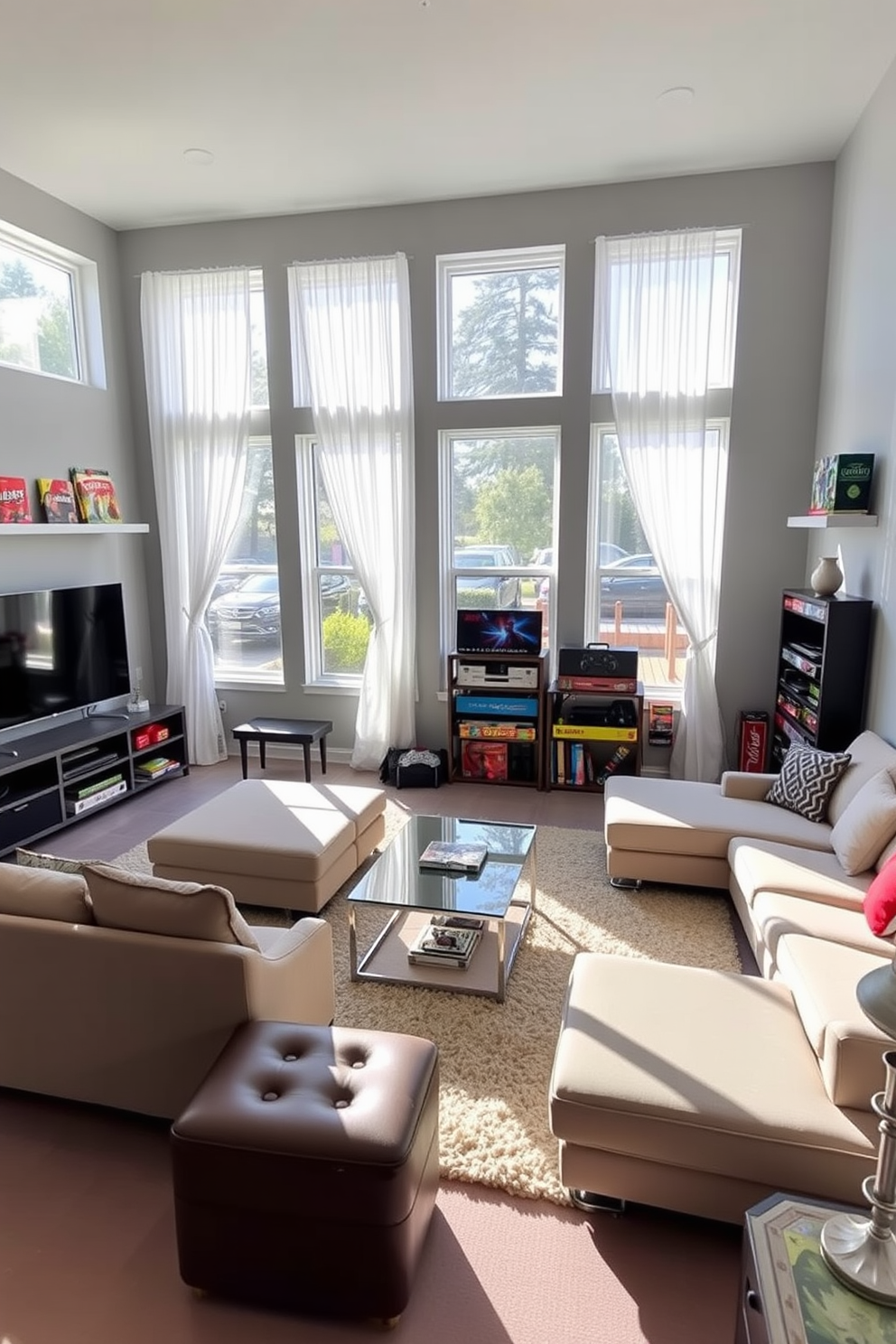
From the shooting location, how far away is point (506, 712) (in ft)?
15.9

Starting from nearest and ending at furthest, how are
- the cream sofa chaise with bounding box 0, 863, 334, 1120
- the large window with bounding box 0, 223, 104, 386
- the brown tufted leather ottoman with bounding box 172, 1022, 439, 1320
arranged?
the brown tufted leather ottoman with bounding box 172, 1022, 439, 1320 < the cream sofa chaise with bounding box 0, 863, 334, 1120 < the large window with bounding box 0, 223, 104, 386

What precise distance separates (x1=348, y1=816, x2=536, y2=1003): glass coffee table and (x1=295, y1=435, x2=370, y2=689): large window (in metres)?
2.33

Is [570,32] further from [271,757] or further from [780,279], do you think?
[271,757]

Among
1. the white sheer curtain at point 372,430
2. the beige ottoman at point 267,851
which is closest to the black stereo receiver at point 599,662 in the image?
the white sheer curtain at point 372,430

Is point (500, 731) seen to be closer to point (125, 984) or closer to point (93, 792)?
point (93, 792)

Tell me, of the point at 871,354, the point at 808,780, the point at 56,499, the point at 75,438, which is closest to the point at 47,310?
the point at 75,438

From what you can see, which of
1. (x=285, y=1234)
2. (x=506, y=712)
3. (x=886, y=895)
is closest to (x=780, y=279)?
(x=506, y=712)

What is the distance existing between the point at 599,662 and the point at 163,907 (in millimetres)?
3197

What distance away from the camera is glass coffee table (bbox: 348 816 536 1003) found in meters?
2.66

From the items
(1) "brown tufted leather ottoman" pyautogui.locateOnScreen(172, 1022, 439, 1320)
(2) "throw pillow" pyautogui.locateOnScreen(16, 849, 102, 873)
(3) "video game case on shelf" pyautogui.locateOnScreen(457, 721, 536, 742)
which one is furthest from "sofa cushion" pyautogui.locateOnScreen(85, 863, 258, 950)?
(3) "video game case on shelf" pyautogui.locateOnScreen(457, 721, 536, 742)

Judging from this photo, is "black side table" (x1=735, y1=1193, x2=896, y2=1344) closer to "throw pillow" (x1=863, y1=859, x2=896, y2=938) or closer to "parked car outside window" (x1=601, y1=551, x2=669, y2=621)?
"throw pillow" (x1=863, y1=859, x2=896, y2=938)

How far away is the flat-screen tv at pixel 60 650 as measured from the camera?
4121 mm

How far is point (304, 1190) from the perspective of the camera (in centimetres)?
150

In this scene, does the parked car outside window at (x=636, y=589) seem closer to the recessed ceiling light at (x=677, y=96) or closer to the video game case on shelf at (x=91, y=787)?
the recessed ceiling light at (x=677, y=96)
